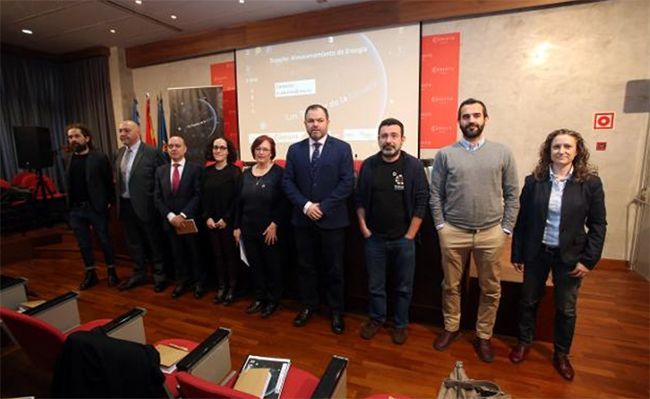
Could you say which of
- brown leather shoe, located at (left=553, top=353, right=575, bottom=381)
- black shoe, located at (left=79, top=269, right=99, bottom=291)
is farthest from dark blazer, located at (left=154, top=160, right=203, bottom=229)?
brown leather shoe, located at (left=553, top=353, right=575, bottom=381)

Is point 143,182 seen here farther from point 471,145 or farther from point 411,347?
point 471,145

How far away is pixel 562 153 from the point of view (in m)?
1.84

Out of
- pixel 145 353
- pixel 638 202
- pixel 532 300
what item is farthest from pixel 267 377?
pixel 638 202

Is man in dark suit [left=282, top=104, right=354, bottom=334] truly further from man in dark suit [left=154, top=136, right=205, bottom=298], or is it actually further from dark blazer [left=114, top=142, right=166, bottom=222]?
dark blazer [left=114, top=142, right=166, bottom=222]

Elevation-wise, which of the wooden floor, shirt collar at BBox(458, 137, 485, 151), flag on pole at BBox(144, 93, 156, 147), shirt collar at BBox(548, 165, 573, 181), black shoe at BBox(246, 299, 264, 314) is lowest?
the wooden floor

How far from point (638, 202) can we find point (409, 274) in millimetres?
2995

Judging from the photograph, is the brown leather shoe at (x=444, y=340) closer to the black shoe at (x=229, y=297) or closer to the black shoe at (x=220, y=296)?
the black shoe at (x=229, y=297)

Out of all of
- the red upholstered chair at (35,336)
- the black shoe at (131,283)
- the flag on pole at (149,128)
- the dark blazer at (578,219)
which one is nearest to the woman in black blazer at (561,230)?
the dark blazer at (578,219)

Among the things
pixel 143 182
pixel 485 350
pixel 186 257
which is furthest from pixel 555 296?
pixel 143 182

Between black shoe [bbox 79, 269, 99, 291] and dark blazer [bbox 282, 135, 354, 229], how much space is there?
258 centimetres

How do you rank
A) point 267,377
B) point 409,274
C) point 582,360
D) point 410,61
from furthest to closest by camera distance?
point 410,61 → point 409,274 → point 582,360 → point 267,377

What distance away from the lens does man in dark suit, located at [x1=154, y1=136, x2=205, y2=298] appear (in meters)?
2.96

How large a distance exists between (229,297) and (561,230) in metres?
2.59

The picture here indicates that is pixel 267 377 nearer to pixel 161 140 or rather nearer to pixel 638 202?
pixel 638 202
